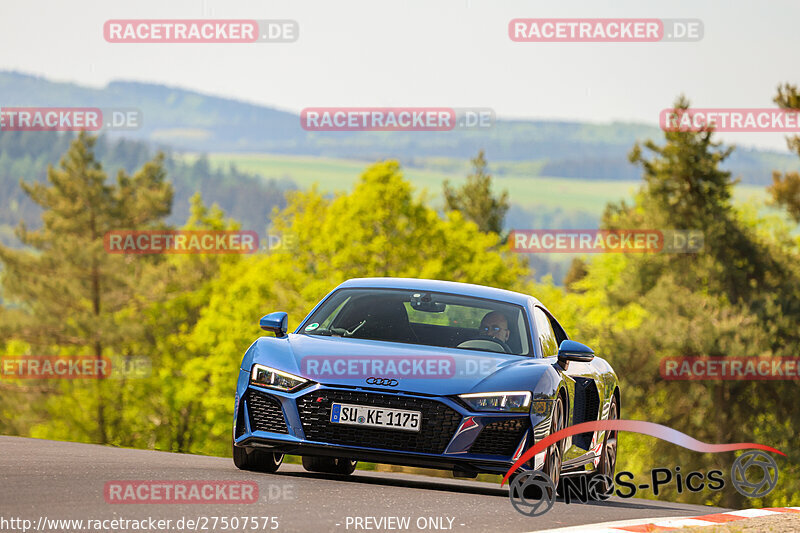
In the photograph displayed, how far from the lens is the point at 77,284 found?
210 feet

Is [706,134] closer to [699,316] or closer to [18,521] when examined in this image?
[699,316]

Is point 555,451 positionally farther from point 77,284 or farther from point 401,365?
point 77,284

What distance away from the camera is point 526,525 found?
8008mm

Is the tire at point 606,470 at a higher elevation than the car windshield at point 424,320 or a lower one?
lower

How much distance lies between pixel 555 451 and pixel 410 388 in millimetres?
1249

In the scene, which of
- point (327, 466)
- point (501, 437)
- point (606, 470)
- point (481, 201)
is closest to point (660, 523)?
point (501, 437)

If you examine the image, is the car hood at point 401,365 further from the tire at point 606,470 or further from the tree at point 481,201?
the tree at point 481,201

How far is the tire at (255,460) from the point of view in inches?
388

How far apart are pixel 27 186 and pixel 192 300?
13.6m

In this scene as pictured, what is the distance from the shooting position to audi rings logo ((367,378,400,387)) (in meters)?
8.80

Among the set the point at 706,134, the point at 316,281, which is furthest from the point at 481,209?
the point at 316,281

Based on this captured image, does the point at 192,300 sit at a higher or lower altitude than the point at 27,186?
lower

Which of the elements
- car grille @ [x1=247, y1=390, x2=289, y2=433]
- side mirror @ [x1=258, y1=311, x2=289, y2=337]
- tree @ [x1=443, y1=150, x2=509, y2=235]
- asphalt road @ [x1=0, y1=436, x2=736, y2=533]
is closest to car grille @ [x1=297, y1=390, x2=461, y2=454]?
car grille @ [x1=247, y1=390, x2=289, y2=433]

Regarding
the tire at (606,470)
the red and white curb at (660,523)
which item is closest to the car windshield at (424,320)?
the red and white curb at (660,523)
